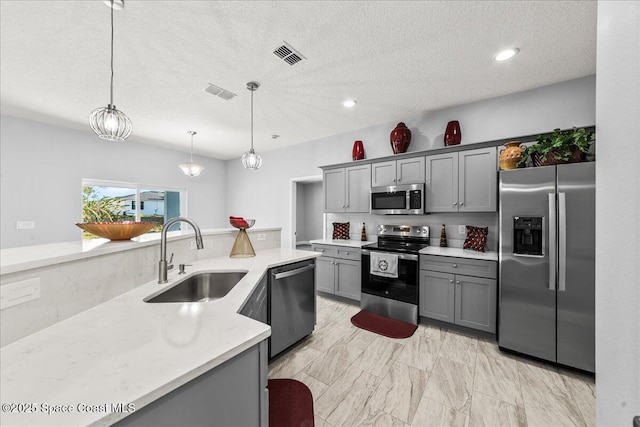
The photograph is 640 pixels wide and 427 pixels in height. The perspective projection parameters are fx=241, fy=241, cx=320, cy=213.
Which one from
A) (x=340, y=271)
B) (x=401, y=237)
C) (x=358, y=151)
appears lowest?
(x=340, y=271)

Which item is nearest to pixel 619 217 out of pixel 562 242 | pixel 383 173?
pixel 562 242

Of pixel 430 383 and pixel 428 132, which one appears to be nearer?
pixel 430 383

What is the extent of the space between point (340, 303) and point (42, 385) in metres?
3.40

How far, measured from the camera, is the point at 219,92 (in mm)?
2816

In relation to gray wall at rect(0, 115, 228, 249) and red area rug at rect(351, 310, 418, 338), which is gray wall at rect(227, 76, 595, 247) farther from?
red area rug at rect(351, 310, 418, 338)

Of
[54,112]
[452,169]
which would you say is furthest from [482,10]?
[54,112]

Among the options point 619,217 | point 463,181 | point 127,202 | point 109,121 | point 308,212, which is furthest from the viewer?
point 308,212

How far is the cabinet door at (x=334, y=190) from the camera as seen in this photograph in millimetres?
3990

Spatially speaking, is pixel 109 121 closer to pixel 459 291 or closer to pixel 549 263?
pixel 459 291

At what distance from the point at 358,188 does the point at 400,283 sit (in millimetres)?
1549

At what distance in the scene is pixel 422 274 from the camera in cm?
293

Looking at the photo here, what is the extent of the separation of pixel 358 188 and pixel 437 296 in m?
1.86

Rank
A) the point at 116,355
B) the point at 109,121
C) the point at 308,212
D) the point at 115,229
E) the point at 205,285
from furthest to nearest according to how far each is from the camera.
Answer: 1. the point at 308,212
2. the point at 205,285
3. the point at 109,121
4. the point at 115,229
5. the point at 116,355

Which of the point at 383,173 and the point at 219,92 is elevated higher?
the point at 219,92
